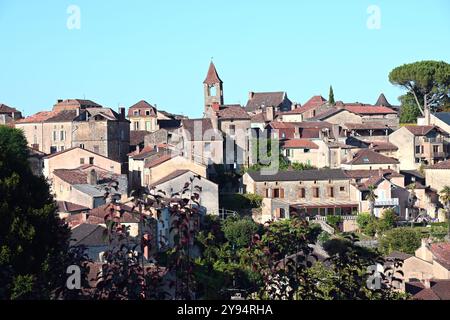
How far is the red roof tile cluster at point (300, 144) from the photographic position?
44.1 m

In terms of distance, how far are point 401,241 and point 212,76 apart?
22884 mm

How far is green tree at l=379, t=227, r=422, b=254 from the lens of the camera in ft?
109

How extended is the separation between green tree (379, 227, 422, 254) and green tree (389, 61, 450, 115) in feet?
90.3

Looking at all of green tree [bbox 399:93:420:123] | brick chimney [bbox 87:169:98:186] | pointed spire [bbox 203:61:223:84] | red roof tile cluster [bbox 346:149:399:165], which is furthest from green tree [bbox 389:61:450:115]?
brick chimney [bbox 87:169:98:186]

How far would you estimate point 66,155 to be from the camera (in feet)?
128

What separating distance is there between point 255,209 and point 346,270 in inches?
1108

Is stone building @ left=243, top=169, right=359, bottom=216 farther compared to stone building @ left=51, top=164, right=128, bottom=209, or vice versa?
stone building @ left=243, top=169, right=359, bottom=216

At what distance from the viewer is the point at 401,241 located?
111 feet

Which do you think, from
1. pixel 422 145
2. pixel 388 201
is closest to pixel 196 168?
pixel 388 201

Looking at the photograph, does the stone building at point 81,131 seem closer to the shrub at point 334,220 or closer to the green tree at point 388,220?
the shrub at point 334,220

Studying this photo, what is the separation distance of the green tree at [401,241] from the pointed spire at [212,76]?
2148 cm

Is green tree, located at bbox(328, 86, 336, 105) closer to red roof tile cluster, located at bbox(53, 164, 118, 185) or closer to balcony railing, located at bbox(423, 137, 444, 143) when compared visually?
balcony railing, located at bbox(423, 137, 444, 143)

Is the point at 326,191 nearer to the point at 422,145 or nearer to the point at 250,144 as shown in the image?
the point at 250,144
